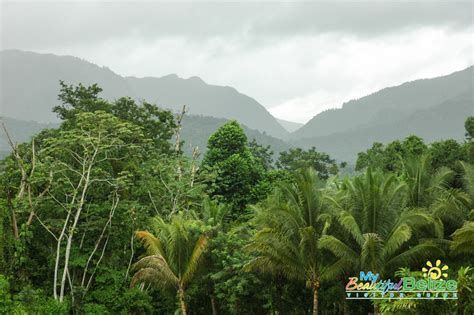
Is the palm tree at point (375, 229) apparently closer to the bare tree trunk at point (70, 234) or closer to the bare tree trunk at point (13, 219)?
the bare tree trunk at point (70, 234)

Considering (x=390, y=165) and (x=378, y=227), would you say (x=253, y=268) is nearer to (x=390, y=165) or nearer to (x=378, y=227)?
(x=378, y=227)

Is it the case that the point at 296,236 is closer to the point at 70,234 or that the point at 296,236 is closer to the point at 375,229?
the point at 375,229

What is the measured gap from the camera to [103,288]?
710 inches

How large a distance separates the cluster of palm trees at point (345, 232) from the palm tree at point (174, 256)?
3 centimetres

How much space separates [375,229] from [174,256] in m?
6.64

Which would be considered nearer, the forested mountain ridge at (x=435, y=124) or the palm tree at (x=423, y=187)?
the palm tree at (x=423, y=187)

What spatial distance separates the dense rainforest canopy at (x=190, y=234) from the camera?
1326 cm

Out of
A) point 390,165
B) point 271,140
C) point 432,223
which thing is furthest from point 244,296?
point 271,140

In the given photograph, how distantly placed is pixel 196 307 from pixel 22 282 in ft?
21.0

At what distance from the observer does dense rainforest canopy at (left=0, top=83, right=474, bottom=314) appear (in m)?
13.3

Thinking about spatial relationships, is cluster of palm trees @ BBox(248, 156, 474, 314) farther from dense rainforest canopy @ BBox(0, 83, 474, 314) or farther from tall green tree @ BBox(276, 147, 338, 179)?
tall green tree @ BBox(276, 147, 338, 179)

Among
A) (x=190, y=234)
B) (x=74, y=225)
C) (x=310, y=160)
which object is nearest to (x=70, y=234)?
(x=74, y=225)

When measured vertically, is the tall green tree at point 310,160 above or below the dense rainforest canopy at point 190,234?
above

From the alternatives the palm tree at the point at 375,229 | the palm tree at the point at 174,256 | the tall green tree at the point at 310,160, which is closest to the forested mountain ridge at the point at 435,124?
the tall green tree at the point at 310,160
